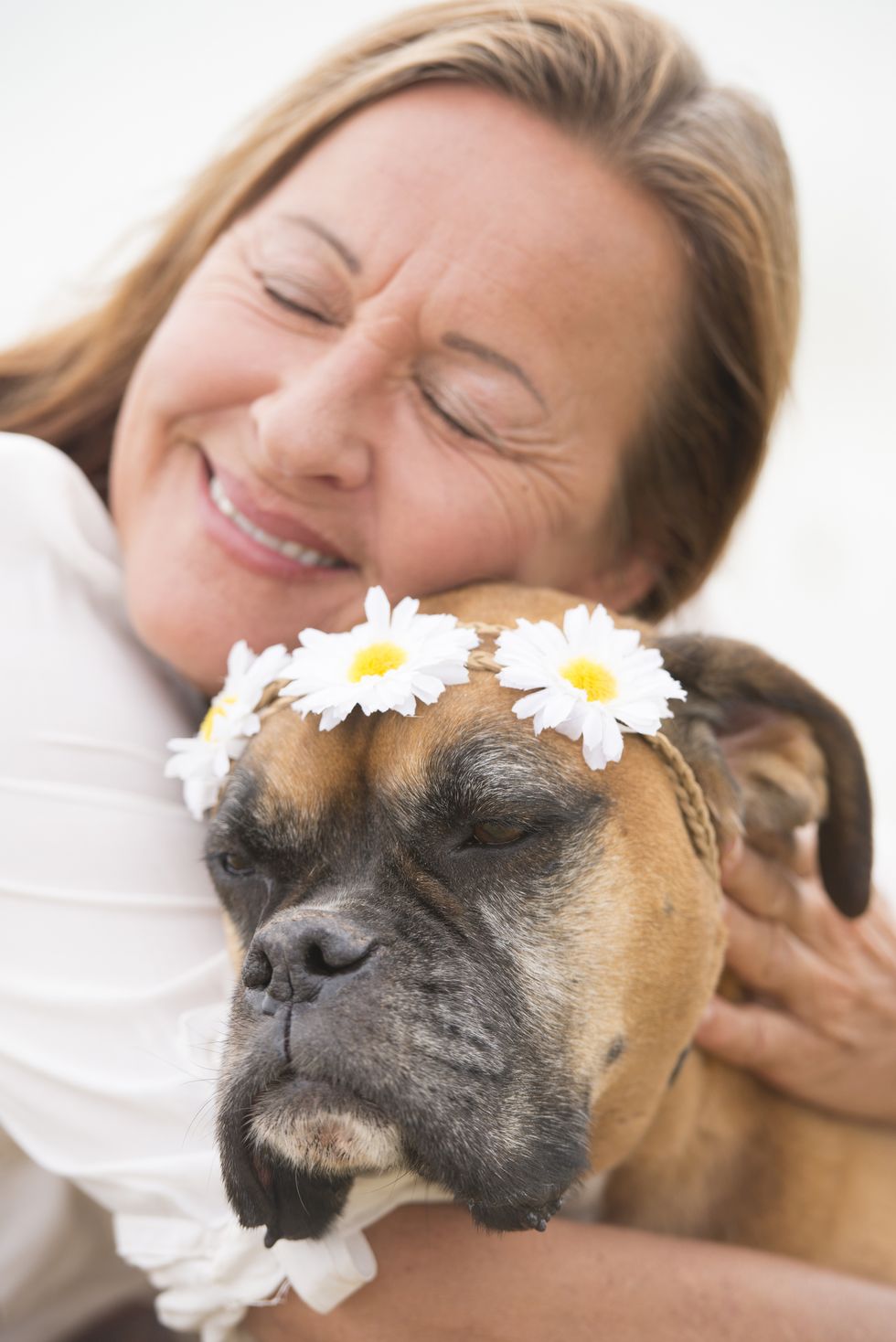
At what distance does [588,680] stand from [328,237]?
120cm

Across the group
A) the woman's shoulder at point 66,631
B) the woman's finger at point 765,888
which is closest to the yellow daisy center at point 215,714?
the woman's shoulder at point 66,631

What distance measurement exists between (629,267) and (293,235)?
29.6 inches

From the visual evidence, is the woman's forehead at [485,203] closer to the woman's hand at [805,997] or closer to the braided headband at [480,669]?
the braided headband at [480,669]

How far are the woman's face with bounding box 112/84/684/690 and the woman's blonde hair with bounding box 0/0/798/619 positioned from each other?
0.09 m

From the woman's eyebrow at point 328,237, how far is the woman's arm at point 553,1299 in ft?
6.21

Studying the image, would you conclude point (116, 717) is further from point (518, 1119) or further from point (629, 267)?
point (629, 267)

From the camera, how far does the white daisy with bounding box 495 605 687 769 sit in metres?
1.92

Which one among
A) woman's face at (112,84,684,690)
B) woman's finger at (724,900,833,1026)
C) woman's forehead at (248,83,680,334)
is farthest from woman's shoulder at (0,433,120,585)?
woman's finger at (724,900,833,1026)

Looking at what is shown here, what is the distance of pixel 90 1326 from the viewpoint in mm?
2910

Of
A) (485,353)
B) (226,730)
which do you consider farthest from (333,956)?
(485,353)

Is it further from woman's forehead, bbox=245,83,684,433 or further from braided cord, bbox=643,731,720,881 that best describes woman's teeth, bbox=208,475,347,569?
braided cord, bbox=643,731,720,881

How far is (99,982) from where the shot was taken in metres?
2.15

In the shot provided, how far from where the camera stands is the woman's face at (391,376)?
2424 millimetres

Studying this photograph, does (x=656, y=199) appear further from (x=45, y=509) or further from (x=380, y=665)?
(x=45, y=509)
